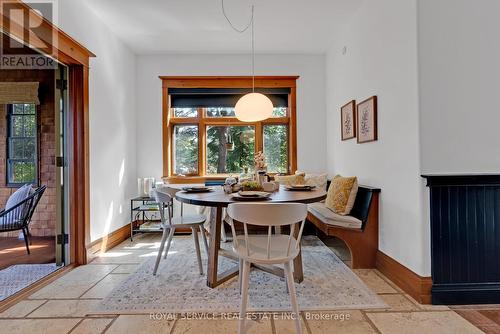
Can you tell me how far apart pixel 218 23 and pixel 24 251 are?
3661 millimetres

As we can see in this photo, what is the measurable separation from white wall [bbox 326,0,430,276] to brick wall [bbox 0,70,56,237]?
4.25 metres

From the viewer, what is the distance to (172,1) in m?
2.91

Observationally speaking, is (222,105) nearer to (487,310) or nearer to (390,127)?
(390,127)

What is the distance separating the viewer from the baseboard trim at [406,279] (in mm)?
2027

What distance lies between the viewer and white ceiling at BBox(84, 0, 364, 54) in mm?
2996

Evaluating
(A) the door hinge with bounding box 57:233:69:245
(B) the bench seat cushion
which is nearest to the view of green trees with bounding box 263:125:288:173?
(B) the bench seat cushion

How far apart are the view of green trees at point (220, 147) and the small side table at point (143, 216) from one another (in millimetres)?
748

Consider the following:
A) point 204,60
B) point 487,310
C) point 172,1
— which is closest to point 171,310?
point 487,310

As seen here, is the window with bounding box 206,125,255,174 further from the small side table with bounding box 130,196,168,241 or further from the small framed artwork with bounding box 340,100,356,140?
the small framed artwork with bounding box 340,100,356,140

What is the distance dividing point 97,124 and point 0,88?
195 cm

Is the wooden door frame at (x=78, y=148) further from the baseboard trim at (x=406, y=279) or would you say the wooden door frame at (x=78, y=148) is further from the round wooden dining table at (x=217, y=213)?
the baseboard trim at (x=406, y=279)

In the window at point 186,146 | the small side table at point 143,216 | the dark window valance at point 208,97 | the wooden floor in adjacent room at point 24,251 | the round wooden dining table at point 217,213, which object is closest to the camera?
the round wooden dining table at point 217,213

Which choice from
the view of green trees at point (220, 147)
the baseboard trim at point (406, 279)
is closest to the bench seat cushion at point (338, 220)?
the baseboard trim at point (406, 279)

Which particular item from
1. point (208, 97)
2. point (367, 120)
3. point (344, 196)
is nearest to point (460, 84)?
point (367, 120)
